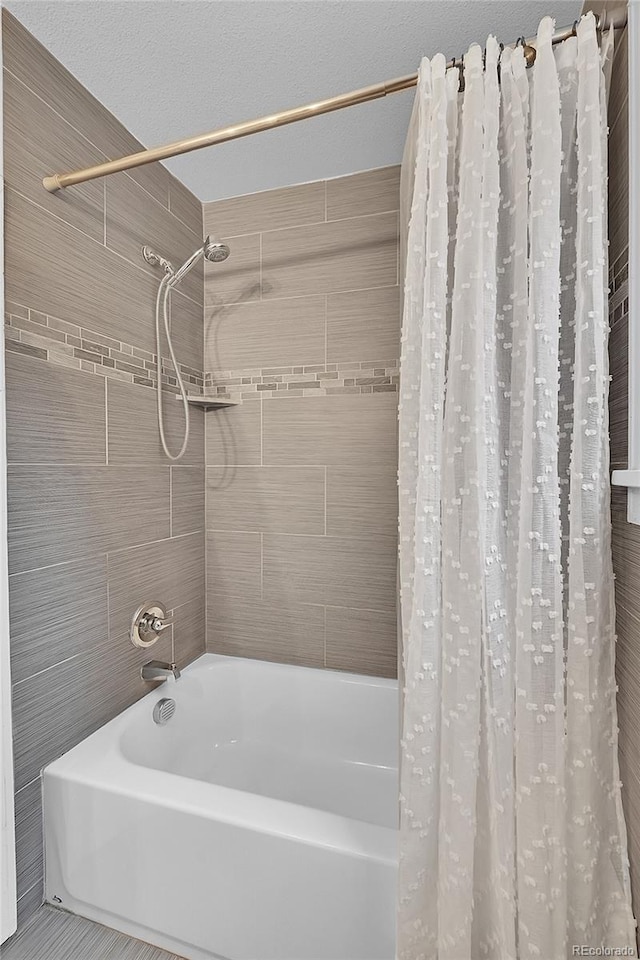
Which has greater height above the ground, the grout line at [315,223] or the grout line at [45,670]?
the grout line at [315,223]

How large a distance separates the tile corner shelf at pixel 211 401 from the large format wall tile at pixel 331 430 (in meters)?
0.16

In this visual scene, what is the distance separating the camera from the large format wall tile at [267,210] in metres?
1.92

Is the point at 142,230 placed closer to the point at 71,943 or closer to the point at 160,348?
the point at 160,348

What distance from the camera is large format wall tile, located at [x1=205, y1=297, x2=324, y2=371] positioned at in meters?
1.92

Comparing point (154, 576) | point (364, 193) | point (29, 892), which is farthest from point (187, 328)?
point (29, 892)

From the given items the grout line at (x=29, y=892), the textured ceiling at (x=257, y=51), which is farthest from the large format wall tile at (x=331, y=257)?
the grout line at (x=29, y=892)

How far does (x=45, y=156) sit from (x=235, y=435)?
1.09 m

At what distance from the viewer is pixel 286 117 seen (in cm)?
109

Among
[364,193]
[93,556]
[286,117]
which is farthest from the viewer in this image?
[364,193]

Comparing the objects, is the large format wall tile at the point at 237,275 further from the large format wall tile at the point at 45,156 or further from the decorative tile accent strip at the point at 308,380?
the large format wall tile at the point at 45,156

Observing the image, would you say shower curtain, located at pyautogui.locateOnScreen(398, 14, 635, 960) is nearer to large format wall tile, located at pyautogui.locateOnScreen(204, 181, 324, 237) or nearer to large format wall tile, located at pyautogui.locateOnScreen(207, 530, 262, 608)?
large format wall tile, located at pyautogui.locateOnScreen(204, 181, 324, 237)

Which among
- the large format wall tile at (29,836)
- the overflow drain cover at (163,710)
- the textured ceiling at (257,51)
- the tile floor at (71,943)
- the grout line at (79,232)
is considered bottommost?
the tile floor at (71,943)

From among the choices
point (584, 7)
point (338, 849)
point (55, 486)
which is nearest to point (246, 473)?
point (55, 486)

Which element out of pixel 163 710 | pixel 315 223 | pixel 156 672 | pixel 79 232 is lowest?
pixel 163 710
